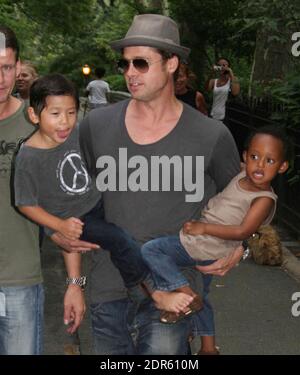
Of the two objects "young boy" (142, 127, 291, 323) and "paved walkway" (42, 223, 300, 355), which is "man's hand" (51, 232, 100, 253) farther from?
"paved walkway" (42, 223, 300, 355)

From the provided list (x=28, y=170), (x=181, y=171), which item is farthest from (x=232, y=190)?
(x=28, y=170)

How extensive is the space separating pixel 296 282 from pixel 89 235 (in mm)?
4885

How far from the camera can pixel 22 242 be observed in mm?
3121

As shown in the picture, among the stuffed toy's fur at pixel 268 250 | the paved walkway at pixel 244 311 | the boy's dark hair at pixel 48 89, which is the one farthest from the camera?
the stuffed toy's fur at pixel 268 250

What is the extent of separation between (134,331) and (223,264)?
516mm

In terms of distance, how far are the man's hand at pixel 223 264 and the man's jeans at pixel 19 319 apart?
78 cm

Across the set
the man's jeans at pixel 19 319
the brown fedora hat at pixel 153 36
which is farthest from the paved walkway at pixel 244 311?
→ the brown fedora hat at pixel 153 36

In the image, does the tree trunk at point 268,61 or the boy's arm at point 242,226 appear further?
the tree trunk at point 268,61

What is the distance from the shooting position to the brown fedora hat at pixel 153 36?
3088 mm

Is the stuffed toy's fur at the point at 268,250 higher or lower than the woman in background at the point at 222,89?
lower

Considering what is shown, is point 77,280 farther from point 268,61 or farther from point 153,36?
point 268,61

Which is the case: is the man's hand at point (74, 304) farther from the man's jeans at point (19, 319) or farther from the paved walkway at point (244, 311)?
the paved walkway at point (244, 311)

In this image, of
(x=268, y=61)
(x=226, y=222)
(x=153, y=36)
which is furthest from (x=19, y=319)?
(x=268, y=61)
